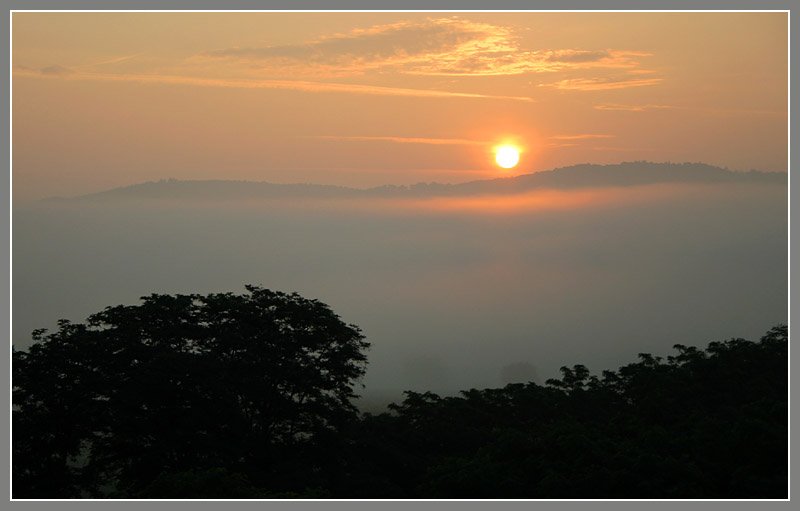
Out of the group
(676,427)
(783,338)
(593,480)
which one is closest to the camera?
(593,480)

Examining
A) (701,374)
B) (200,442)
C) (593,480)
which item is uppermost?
(701,374)

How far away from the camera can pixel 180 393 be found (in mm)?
37750

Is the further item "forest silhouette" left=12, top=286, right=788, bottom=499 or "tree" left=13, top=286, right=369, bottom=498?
"tree" left=13, top=286, right=369, bottom=498

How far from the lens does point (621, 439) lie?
35.8 meters

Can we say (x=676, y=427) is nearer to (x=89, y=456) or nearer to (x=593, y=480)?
(x=593, y=480)

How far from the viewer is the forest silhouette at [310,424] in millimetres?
31062

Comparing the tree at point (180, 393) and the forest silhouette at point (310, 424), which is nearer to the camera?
the forest silhouette at point (310, 424)

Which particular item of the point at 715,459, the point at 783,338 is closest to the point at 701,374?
the point at 783,338

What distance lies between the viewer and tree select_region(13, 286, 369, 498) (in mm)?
35781

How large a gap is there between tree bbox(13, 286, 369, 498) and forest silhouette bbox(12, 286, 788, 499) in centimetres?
6

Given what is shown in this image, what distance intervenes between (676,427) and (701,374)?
9.03 meters

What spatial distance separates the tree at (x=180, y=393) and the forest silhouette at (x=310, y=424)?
0.06 metres

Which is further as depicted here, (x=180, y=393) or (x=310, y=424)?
(x=310, y=424)

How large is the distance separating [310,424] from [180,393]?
5.55m
